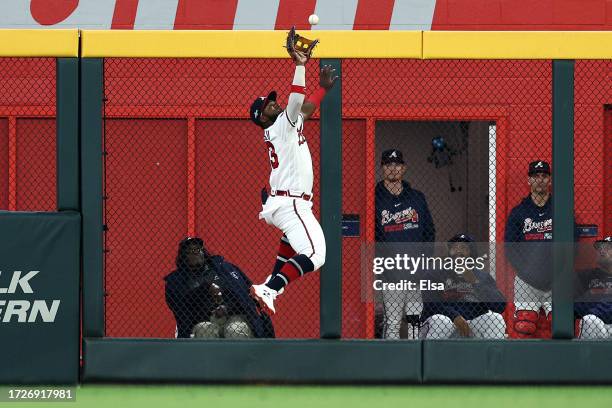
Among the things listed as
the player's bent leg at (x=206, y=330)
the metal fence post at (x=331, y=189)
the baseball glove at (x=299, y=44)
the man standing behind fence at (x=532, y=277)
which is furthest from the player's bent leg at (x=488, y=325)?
the baseball glove at (x=299, y=44)

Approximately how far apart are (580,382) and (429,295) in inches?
37.2

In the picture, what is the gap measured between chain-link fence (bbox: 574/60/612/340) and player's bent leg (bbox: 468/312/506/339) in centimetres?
43

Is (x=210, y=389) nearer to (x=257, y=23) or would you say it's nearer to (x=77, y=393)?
(x=77, y=393)

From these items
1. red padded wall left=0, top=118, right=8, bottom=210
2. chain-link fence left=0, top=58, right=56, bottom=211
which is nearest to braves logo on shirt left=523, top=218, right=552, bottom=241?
chain-link fence left=0, top=58, right=56, bottom=211

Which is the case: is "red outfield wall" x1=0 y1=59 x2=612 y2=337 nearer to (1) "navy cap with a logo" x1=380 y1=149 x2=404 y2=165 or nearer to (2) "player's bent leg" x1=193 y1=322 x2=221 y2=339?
(1) "navy cap with a logo" x1=380 y1=149 x2=404 y2=165

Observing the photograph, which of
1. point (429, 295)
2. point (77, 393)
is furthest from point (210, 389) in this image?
point (429, 295)

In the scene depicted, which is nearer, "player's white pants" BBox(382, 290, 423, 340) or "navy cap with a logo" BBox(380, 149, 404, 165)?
"player's white pants" BBox(382, 290, 423, 340)

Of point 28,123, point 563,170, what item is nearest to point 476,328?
point 563,170

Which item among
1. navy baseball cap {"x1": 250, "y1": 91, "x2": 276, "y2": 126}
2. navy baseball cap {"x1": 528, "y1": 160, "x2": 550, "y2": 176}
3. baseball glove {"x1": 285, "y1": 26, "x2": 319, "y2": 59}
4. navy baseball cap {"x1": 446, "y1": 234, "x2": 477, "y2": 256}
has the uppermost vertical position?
baseball glove {"x1": 285, "y1": 26, "x2": 319, "y2": 59}

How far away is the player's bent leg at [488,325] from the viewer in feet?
20.8

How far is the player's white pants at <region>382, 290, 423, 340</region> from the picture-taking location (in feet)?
20.6

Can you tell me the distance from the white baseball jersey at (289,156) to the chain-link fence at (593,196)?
159 cm

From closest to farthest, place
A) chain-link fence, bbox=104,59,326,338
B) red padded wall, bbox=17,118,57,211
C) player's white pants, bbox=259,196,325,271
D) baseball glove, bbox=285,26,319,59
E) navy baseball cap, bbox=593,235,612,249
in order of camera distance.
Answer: baseball glove, bbox=285,26,319,59, player's white pants, bbox=259,196,325,271, navy baseball cap, bbox=593,235,612,249, chain-link fence, bbox=104,59,326,338, red padded wall, bbox=17,118,57,211

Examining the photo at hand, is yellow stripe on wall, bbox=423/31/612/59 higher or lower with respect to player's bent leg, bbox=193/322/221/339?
higher
